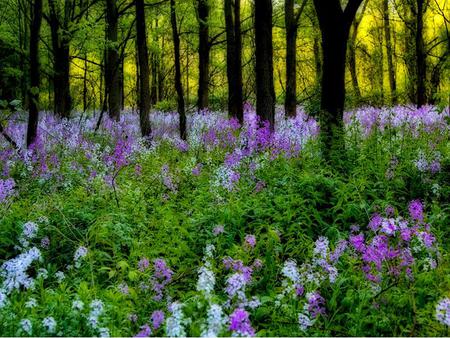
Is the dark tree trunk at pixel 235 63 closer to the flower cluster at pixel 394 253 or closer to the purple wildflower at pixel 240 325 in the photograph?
the flower cluster at pixel 394 253

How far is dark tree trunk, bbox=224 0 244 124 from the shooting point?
44.1ft

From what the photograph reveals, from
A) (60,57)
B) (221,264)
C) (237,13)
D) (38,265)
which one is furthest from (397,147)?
(60,57)

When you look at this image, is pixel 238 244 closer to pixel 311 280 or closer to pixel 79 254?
pixel 311 280

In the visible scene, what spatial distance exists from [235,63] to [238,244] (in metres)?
10.2

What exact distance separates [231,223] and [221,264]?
31.1 inches

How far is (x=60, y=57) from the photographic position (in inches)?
655

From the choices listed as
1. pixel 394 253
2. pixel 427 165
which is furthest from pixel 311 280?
pixel 427 165

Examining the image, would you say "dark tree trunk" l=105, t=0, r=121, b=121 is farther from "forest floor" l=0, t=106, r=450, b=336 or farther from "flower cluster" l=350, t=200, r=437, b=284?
"flower cluster" l=350, t=200, r=437, b=284

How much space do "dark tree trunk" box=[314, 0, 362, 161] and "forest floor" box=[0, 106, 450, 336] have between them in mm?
603

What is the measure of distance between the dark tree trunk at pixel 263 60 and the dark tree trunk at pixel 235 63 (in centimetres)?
230

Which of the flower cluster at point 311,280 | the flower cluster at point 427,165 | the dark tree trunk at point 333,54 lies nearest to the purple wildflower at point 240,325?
the flower cluster at point 311,280

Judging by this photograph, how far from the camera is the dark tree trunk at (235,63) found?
13.5 m

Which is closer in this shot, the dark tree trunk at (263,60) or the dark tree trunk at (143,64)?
the dark tree trunk at (263,60)

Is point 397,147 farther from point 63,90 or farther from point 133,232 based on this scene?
point 63,90
